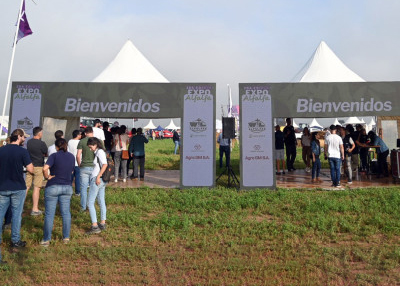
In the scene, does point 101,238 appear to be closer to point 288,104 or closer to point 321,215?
point 321,215

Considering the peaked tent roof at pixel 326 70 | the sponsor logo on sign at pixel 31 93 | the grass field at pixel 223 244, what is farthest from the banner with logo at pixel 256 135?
the peaked tent roof at pixel 326 70

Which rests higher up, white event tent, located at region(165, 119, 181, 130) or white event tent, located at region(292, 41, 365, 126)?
white event tent, located at region(165, 119, 181, 130)

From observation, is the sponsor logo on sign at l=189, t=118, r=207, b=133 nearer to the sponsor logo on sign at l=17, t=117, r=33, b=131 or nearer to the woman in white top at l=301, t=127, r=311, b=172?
the sponsor logo on sign at l=17, t=117, r=33, b=131

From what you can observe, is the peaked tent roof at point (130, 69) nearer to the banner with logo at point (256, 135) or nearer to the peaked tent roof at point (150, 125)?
the banner with logo at point (256, 135)

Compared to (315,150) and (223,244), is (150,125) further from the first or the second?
(223,244)

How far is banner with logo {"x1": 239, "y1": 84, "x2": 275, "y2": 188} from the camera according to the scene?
30.2ft

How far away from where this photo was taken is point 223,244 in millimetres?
5504

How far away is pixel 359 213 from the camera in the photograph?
6.93 metres

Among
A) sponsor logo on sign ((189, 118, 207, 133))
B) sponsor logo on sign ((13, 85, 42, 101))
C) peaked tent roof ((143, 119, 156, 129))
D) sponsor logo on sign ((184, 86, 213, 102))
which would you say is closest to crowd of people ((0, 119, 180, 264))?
sponsor logo on sign ((13, 85, 42, 101))

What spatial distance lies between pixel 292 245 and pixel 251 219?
1.43m

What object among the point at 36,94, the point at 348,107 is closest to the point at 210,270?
the point at 348,107

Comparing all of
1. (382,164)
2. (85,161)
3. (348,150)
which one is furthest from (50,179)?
(382,164)

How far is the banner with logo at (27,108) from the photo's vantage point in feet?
31.3

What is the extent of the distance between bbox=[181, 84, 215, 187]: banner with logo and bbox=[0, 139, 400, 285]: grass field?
1295mm
